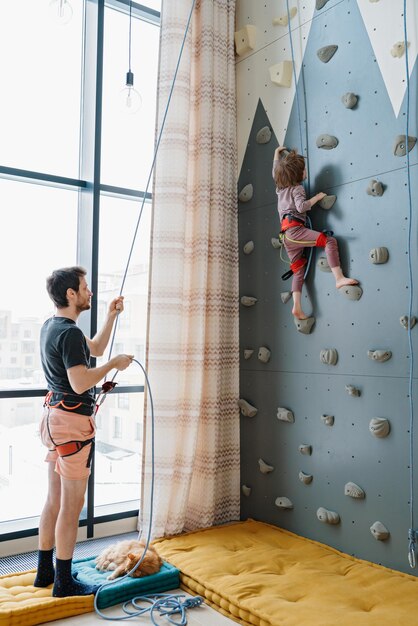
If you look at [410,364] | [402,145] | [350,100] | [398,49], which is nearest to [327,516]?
[410,364]

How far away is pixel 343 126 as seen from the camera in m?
2.71

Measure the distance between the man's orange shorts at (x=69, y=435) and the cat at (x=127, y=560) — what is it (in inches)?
18.0

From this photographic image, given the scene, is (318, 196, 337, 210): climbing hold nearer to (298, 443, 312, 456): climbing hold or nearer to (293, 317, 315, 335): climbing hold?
(293, 317, 315, 335): climbing hold

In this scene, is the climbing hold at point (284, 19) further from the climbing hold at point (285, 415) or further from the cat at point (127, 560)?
the cat at point (127, 560)

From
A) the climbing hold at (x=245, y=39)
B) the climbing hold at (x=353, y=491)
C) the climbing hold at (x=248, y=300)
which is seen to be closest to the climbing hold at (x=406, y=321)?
the climbing hold at (x=353, y=491)

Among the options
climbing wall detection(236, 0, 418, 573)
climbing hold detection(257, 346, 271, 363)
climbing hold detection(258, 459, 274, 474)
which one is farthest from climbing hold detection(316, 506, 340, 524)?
climbing hold detection(257, 346, 271, 363)

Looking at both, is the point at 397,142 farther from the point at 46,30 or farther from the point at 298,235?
the point at 46,30

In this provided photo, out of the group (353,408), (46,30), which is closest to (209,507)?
(353,408)

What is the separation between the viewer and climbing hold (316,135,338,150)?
Answer: 2.74 meters

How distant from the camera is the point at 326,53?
9.14ft

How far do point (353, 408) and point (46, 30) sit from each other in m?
2.71

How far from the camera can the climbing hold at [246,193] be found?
129 inches

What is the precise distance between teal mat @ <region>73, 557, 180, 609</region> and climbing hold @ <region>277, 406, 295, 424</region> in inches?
36.8

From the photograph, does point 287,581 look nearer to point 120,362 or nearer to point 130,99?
point 120,362
